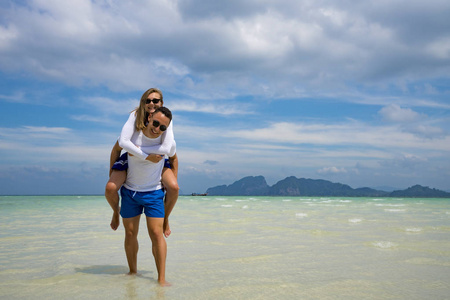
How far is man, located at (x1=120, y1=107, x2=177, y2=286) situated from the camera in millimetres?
4070

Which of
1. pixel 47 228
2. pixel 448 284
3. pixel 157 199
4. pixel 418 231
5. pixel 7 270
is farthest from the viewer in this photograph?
pixel 47 228

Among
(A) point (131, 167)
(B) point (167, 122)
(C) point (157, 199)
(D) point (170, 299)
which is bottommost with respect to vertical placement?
(D) point (170, 299)

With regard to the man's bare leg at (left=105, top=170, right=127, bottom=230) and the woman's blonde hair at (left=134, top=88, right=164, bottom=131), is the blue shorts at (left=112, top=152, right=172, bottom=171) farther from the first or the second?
the woman's blonde hair at (left=134, top=88, right=164, bottom=131)

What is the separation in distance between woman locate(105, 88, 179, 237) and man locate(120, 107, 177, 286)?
9 centimetres

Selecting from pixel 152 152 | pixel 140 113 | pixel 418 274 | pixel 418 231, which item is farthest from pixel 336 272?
pixel 418 231

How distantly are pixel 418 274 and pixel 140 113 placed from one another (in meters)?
4.12

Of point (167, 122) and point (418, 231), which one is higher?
point (167, 122)

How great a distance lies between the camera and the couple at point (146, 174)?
406 cm

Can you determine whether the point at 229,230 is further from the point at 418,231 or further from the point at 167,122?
the point at 167,122

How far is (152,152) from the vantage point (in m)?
4.09

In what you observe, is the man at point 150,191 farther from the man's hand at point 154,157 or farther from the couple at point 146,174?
the man's hand at point 154,157

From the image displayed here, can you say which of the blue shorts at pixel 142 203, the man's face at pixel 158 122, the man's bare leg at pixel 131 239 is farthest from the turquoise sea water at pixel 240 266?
the man's face at pixel 158 122

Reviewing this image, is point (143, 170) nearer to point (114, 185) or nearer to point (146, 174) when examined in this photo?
point (146, 174)

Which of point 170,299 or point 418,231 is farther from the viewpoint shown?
point 418,231
